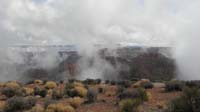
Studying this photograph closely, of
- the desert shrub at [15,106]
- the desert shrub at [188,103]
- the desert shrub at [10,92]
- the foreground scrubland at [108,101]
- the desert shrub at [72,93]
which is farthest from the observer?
the desert shrub at [10,92]

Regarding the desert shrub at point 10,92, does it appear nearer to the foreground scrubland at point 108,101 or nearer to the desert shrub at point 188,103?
the foreground scrubland at point 108,101

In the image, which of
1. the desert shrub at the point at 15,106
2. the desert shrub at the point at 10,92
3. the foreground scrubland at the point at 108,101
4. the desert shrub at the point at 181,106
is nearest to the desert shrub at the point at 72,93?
the foreground scrubland at the point at 108,101

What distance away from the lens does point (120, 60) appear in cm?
11444

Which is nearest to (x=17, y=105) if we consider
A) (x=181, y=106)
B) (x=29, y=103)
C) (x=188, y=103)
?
(x=29, y=103)

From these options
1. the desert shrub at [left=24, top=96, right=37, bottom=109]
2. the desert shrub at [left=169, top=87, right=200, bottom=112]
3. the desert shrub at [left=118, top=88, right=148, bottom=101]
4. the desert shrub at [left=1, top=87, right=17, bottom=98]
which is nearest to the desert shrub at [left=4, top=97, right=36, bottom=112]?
the desert shrub at [left=24, top=96, right=37, bottom=109]

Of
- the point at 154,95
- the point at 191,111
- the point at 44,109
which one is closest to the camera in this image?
the point at 191,111

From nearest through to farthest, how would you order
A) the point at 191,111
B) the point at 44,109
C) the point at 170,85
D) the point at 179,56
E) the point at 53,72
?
the point at 191,111, the point at 44,109, the point at 170,85, the point at 53,72, the point at 179,56

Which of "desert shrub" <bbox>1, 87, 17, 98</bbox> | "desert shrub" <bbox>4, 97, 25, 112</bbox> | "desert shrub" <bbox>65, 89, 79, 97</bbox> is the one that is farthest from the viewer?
"desert shrub" <bbox>1, 87, 17, 98</bbox>

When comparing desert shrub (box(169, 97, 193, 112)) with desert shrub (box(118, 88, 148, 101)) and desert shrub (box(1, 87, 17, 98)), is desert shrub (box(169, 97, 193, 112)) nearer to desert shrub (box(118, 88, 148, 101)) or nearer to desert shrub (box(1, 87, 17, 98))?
desert shrub (box(118, 88, 148, 101))

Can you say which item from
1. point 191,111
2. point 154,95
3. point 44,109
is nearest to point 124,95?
point 154,95

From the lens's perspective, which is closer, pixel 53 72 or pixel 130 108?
pixel 130 108

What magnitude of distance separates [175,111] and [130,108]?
249 centimetres

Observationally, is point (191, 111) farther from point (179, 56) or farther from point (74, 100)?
point (179, 56)

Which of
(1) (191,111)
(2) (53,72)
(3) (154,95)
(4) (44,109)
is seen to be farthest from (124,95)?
(2) (53,72)
